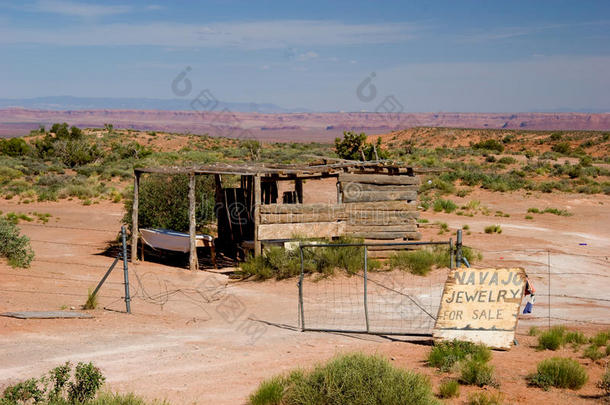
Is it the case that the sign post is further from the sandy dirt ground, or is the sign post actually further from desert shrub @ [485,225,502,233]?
desert shrub @ [485,225,502,233]

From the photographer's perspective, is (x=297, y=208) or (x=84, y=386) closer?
(x=84, y=386)

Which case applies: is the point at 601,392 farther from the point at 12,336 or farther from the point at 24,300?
the point at 24,300

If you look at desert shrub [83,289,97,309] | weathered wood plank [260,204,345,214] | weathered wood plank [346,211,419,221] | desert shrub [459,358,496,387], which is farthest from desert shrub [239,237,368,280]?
desert shrub [459,358,496,387]

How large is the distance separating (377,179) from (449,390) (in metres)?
10.1

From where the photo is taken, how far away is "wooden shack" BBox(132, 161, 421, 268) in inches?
603

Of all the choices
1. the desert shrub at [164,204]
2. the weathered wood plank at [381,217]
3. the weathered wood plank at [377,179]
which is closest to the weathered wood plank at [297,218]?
the weathered wood plank at [381,217]

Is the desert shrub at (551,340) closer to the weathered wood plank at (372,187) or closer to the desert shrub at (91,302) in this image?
the desert shrub at (91,302)

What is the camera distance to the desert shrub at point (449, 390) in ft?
22.9

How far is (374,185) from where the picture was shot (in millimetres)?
16734

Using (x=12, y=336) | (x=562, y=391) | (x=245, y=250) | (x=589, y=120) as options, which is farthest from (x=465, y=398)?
(x=589, y=120)

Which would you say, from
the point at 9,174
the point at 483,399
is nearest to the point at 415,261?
the point at 483,399

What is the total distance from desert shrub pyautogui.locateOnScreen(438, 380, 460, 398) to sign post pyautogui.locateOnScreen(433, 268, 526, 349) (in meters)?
1.64

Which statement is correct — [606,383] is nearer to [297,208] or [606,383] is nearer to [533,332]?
[533,332]

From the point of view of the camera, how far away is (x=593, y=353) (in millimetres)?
8227
